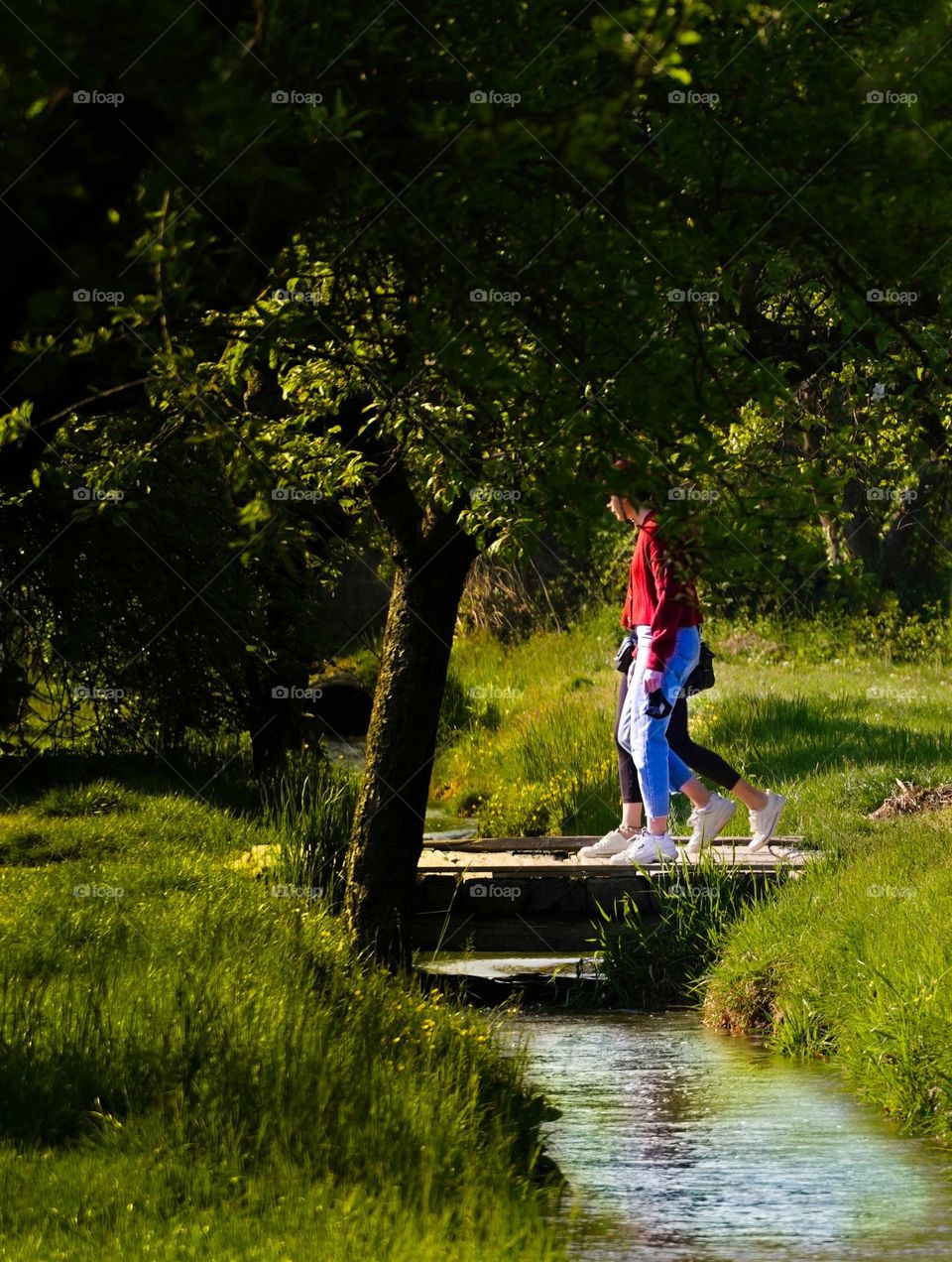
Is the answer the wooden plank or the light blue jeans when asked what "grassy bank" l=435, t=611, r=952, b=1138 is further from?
the light blue jeans

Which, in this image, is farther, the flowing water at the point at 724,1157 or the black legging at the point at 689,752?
the black legging at the point at 689,752

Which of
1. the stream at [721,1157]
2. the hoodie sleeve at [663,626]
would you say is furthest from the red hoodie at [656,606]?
the stream at [721,1157]

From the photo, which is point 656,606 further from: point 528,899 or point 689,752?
point 528,899

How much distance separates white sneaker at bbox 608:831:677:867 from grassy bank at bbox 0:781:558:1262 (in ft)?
10.1

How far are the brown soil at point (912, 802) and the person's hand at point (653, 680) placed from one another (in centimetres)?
323

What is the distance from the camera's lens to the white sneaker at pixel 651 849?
13000mm

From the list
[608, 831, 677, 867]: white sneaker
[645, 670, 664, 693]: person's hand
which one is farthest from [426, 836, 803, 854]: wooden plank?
[645, 670, 664, 693]: person's hand

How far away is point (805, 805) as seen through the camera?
51.5ft

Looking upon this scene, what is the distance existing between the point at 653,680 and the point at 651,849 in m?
1.47

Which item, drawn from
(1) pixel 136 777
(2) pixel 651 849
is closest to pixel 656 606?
(2) pixel 651 849

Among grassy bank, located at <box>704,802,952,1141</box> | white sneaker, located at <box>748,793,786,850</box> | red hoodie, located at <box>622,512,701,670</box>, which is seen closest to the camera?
grassy bank, located at <box>704,802,952,1141</box>

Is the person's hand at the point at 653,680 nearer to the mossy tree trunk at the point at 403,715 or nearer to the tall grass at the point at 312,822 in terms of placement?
the mossy tree trunk at the point at 403,715

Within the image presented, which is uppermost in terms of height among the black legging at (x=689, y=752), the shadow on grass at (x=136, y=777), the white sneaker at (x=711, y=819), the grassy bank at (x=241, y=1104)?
the black legging at (x=689, y=752)

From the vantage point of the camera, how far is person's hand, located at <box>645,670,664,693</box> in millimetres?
12227
